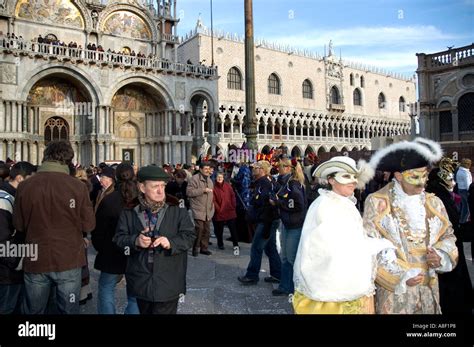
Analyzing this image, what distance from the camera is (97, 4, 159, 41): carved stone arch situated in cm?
2342

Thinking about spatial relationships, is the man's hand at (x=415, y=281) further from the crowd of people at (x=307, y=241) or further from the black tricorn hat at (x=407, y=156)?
the black tricorn hat at (x=407, y=156)

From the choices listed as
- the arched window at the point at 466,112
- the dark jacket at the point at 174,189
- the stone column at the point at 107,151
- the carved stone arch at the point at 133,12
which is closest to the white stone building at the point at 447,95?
the arched window at the point at 466,112

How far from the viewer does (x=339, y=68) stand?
154 feet

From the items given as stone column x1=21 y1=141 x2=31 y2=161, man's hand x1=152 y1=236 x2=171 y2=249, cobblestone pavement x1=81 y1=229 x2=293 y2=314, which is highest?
stone column x1=21 y1=141 x2=31 y2=161

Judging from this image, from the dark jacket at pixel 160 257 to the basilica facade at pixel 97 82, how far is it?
61.2 ft

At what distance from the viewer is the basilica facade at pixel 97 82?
19.1 metres

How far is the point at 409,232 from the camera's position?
2.87m

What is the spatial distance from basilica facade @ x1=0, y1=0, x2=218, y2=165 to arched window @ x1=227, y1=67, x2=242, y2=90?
1083 cm

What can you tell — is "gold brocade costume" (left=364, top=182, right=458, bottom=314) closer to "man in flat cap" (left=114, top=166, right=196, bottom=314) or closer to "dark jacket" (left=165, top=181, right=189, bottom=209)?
"man in flat cap" (left=114, top=166, right=196, bottom=314)

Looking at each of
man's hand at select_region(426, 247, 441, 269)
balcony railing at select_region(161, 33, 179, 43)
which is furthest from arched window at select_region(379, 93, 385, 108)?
man's hand at select_region(426, 247, 441, 269)

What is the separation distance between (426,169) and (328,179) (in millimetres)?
778

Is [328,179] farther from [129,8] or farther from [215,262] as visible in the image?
[129,8]

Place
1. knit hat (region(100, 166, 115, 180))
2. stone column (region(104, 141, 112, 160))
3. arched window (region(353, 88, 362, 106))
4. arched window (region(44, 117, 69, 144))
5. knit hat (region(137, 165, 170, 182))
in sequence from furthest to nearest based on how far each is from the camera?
arched window (region(353, 88, 362, 106)), arched window (region(44, 117, 69, 144)), stone column (region(104, 141, 112, 160)), knit hat (region(100, 166, 115, 180)), knit hat (region(137, 165, 170, 182))

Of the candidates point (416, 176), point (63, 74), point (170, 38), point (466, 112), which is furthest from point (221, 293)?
point (170, 38)
